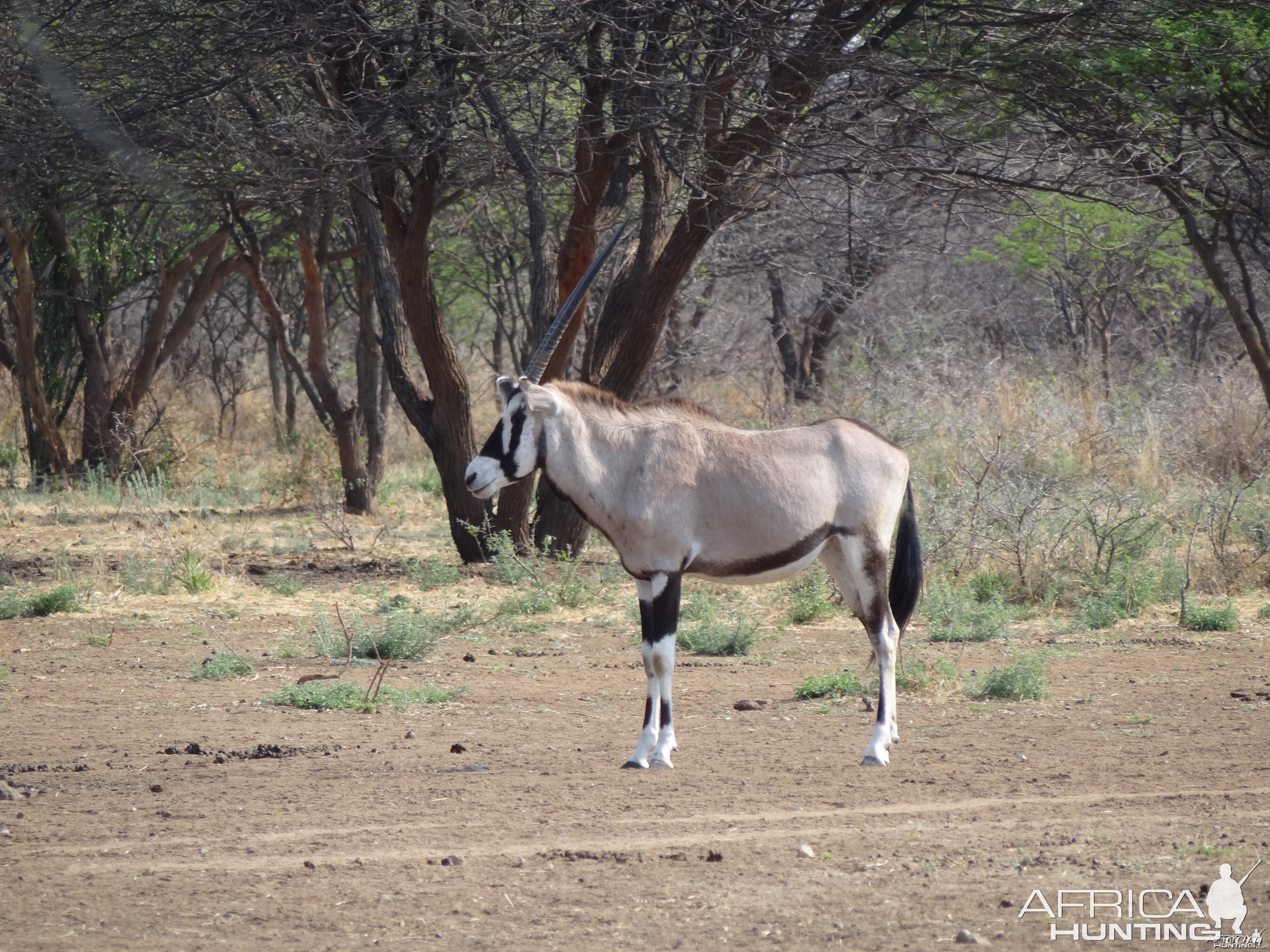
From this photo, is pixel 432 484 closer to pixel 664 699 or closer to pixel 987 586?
pixel 987 586

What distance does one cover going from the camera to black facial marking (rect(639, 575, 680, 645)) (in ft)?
17.8

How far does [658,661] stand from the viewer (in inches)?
215

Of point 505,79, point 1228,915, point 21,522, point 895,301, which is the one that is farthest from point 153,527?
point 895,301

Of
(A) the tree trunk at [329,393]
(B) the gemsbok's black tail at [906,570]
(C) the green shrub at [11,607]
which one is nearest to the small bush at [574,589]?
(C) the green shrub at [11,607]

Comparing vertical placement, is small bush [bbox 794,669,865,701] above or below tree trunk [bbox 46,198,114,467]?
below

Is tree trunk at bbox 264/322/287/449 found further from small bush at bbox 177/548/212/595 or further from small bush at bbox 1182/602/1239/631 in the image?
small bush at bbox 1182/602/1239/631

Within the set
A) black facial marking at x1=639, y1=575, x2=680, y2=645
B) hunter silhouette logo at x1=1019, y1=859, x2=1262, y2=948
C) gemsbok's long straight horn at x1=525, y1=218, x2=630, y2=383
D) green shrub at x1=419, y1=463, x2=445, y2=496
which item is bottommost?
hunter silhouette logo at x1=1019, y1=859, x2=1262, y2=948

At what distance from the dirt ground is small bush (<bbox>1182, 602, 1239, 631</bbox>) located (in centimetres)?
46

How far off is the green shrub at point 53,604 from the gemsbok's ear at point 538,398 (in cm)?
536

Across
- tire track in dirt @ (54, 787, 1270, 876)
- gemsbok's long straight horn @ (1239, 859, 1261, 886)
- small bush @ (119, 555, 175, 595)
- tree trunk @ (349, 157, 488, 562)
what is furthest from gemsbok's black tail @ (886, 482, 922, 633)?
small bush @ (119, 555, 175, 595)

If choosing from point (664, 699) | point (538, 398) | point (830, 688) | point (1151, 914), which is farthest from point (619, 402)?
point (1151, 914)

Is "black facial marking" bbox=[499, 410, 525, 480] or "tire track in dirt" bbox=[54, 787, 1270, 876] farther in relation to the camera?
"black facial marking" bbox=[499, 410, 525, 480]

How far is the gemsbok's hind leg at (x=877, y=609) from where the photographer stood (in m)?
5.62

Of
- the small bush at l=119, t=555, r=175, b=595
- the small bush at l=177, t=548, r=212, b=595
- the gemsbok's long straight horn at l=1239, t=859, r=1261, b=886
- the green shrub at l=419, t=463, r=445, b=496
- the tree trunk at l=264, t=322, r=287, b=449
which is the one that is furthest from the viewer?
the tree trunk at l=264, t=322, r=287, b=449
